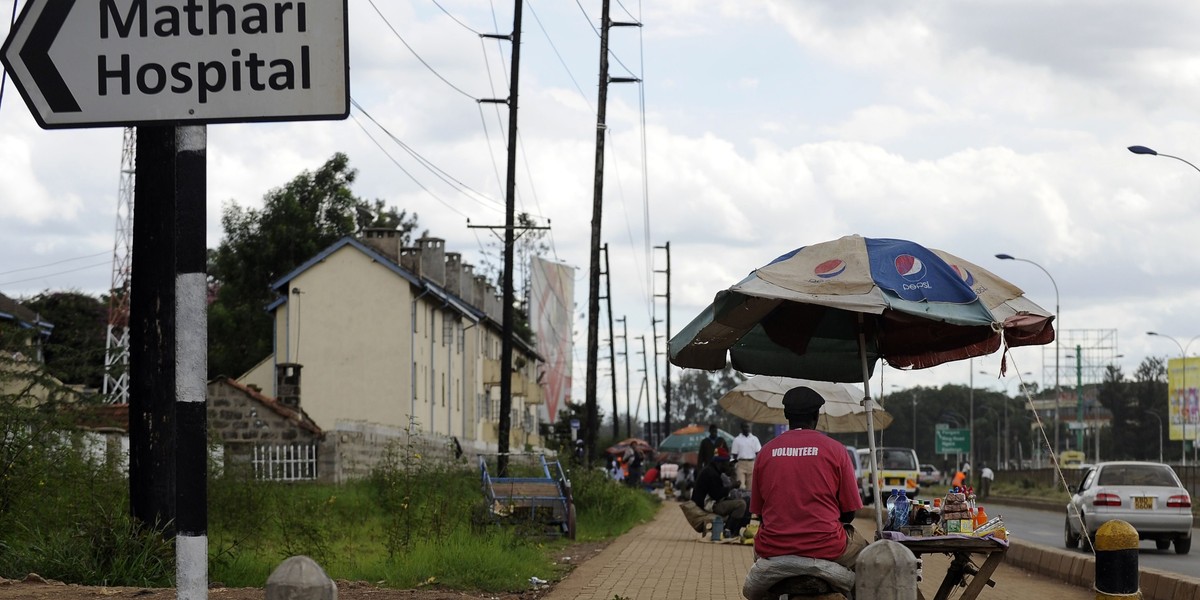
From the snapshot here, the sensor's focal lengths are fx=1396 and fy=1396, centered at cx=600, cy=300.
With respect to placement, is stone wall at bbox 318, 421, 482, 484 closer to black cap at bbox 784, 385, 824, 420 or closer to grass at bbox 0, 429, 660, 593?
grass at bbox 0, 429, 660, 593

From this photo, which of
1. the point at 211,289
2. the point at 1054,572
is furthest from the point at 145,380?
the point at 211,289

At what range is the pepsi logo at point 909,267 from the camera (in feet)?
29.5

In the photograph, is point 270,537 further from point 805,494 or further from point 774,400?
point 774,400

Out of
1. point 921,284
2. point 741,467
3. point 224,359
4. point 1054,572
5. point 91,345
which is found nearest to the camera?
point 921,284

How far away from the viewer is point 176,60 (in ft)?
14.6

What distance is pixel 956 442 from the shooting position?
8162cm

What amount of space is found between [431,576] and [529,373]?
7056 cm

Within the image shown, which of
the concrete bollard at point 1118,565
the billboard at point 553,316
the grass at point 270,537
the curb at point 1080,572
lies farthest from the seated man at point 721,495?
the billboard at point 553,316

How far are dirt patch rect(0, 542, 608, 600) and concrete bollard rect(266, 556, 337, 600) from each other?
5.57 m

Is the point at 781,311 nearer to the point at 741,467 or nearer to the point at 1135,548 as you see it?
→ the point at 1135,548

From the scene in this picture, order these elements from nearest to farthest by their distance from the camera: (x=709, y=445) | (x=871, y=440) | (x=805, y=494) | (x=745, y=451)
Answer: (x=805, y=494), (x=871, y=440), (x=709, y=445), (x=745, y=451)

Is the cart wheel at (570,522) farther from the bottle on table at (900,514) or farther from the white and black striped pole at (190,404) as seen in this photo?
the white and black striped pole at (190,404)

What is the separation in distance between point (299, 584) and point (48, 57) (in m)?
1.86

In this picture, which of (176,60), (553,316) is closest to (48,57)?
(176,60)
